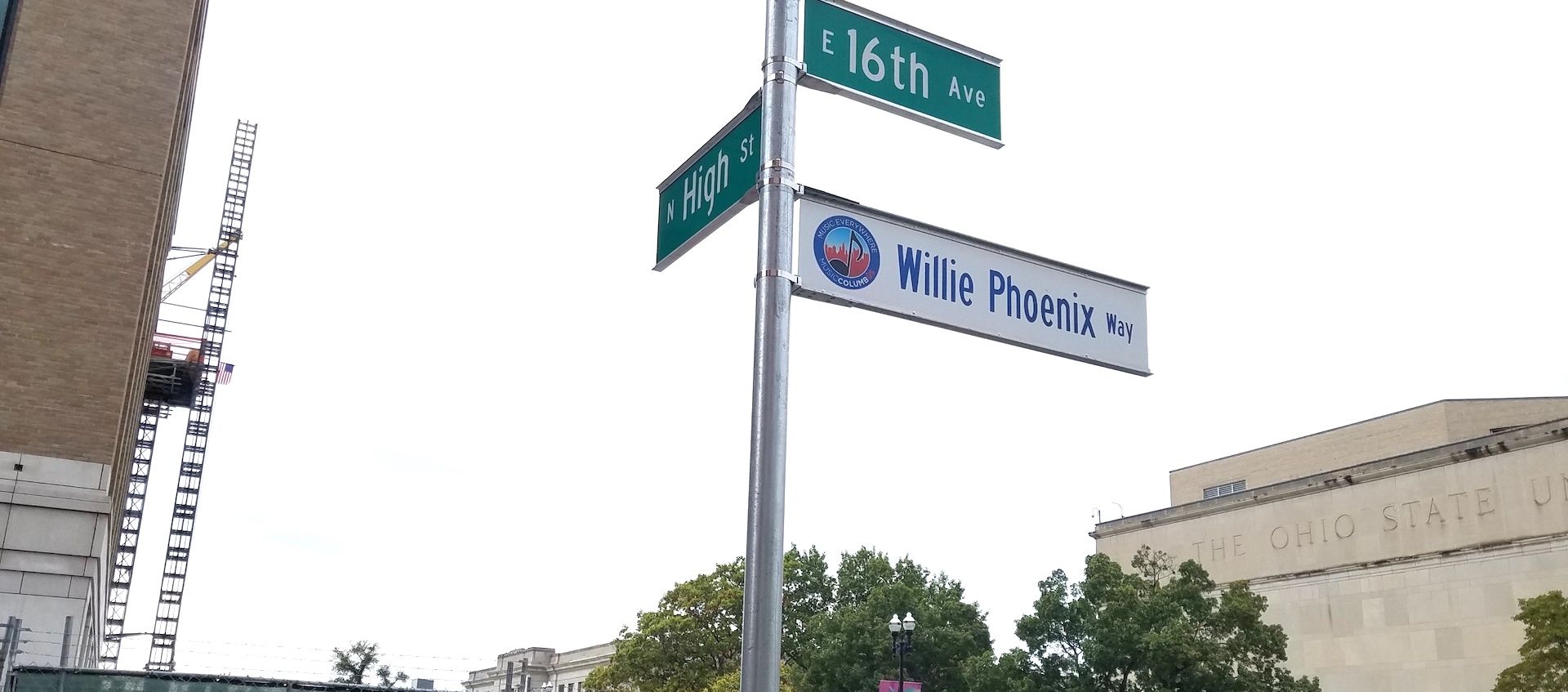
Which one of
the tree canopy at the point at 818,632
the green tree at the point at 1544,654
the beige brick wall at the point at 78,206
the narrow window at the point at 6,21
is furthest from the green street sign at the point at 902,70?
the tree canopy at the point at 818,632

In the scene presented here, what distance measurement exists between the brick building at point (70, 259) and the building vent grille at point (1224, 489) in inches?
2053

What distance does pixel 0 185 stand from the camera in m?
21.3

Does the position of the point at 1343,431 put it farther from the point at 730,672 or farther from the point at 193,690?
the point at 193,690

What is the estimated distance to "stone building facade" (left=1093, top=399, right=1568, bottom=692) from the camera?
4394cm

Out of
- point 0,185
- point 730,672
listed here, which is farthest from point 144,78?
point 730,672

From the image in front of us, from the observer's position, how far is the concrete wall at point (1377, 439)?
175ft

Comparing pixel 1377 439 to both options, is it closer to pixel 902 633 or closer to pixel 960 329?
pixel 902 633

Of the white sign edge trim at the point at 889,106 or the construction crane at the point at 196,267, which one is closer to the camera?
the white sign edge trim at the point at 889,106

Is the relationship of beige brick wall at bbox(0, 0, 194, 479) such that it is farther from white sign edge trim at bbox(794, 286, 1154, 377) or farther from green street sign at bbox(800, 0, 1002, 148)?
white sign edge trim at bbox(794, 286, 1154, 377)

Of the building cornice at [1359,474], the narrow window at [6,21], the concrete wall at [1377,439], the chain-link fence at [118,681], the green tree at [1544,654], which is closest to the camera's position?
the chain-link fence at [118,681]

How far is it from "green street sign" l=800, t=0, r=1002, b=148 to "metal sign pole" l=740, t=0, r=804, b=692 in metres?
0.16

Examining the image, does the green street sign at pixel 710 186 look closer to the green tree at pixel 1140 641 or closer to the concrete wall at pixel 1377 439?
the green tree at pixel 1140 641

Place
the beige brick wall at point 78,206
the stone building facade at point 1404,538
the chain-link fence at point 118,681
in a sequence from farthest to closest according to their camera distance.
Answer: the stone building facade at point 1404,538 → the beige brick wall at point 78,206 → the chain-link fence at point 118,681

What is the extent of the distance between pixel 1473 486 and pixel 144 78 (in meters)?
45.2
